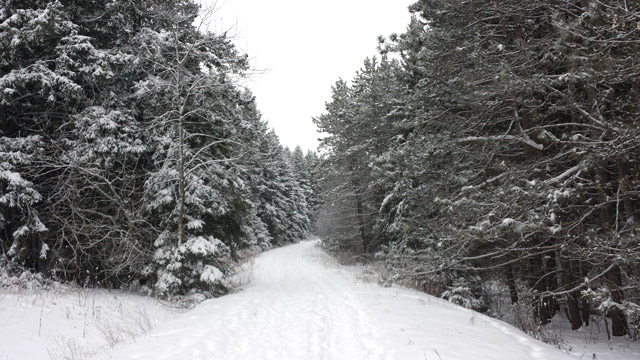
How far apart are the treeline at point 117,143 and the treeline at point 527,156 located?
19.2 ft

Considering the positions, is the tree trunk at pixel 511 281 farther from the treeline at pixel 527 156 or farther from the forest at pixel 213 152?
the forest at pixel 213 152

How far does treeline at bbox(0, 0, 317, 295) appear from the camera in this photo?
9.80 metres

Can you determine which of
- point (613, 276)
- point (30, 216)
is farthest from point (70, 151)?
point (613, 276)

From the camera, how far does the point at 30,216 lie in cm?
974

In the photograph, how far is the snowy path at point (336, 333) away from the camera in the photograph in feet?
16.9

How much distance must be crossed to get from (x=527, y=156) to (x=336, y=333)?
6.68m

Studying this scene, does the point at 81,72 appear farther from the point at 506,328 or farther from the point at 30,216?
the point at 506,328

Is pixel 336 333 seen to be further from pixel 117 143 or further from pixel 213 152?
pixel 117 143

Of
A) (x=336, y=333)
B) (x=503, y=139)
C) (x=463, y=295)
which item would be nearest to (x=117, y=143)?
(x=336, y=333)

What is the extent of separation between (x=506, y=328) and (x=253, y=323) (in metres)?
4.96

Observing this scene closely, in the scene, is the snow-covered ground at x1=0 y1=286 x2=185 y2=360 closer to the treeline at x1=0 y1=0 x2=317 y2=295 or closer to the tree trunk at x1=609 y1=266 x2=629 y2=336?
the treeline at x1=0 y1=0 x2=317 y2=295

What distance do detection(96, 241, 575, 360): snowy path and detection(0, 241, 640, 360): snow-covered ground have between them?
17mm

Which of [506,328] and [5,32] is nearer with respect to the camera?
[506,328]

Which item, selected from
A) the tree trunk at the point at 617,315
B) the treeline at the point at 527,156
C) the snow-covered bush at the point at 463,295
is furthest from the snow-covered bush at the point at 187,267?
the tree trunk at the point at 617,315
